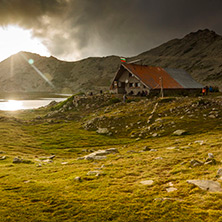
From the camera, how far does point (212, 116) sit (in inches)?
845

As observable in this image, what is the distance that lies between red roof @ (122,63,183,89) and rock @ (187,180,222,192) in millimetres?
43174

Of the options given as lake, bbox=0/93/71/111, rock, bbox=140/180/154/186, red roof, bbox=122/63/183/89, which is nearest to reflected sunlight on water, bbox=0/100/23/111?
lake, bbox=0/93/71/111

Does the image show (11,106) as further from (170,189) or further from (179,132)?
(170,189)

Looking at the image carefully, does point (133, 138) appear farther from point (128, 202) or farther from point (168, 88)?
point (168, 88)

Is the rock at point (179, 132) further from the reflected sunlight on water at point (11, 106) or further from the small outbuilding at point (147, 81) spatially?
the reflected sunlight on water at point (11, 106)

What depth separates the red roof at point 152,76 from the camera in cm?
5041

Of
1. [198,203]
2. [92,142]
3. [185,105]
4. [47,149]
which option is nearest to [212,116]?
[185,105]

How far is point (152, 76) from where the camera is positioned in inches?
2136

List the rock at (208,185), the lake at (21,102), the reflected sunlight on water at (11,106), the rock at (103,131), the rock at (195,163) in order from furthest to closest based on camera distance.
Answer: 1. the lake at (21,102)
2. the reflected sunlight on water at (11,106)
3. the rock at (103,131)
4. the rock at (195,163)
5. the rock at (208,185)

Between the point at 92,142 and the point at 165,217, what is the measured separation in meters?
16.9

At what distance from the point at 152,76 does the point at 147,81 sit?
194 inches

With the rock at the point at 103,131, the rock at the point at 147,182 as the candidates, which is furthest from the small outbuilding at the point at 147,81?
the rock at the point at 147,182

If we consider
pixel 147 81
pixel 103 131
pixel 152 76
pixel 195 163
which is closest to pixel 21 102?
pixel 152 76

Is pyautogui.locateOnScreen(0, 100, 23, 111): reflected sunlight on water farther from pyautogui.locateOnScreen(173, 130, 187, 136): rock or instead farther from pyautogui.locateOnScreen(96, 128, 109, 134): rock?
pyautogui.locateOnScreen(173, 130, 187, 136): rock
